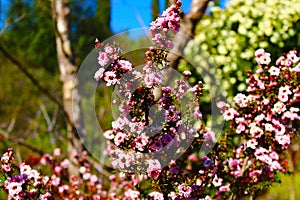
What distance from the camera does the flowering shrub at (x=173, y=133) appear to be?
1.97 m

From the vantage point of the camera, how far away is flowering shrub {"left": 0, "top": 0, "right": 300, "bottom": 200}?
1970 mm

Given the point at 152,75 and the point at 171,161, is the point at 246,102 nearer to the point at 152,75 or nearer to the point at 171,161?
the point at 171,161

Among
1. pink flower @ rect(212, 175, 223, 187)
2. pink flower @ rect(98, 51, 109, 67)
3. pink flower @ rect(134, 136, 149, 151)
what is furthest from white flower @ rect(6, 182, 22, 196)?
pink flower @ rect(212, 175, 223, 187)

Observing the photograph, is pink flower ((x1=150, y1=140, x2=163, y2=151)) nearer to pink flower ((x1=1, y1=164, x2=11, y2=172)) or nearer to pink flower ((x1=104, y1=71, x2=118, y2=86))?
pink flower ((x1=104, y1=71, x2=118, y2=86))

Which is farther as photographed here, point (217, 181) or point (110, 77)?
point (217, 181)

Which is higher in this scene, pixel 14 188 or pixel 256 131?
pixel 256 131

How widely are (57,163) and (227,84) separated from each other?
1.75 meters

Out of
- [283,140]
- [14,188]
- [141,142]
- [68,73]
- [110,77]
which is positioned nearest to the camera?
[110,77]

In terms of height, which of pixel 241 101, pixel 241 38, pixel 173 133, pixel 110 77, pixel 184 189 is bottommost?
pixel 184 189

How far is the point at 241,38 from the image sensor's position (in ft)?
13.1

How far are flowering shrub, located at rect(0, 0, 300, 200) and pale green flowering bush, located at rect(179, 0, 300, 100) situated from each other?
131cm

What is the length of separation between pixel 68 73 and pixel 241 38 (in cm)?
171

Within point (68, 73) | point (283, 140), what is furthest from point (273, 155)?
point (68, 73)

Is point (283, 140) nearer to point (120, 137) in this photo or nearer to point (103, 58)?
point (120, 137)
